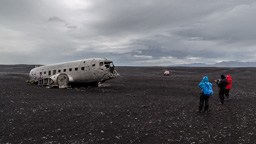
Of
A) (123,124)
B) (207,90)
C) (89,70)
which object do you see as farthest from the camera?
(89,70)

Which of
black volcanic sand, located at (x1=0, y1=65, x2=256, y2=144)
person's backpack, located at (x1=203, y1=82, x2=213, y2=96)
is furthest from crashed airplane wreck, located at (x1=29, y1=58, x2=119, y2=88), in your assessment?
person's backpack, located at (x1=203, y1=82, x2=213, y2=96)

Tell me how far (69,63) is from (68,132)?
17.6 m

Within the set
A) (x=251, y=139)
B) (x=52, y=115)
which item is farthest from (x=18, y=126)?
(x=251, y=139)

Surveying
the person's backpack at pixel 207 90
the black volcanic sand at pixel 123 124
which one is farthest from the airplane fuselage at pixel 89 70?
the person's backpack at pixel 207 90

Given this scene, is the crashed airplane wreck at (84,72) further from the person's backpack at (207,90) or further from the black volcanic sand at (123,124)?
the person's backpack at (207,90)

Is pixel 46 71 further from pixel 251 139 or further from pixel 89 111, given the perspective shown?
pixel 251 139

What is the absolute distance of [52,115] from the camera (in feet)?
35.9

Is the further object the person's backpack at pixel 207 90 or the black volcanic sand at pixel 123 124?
the person's backpack at pixel 207 90

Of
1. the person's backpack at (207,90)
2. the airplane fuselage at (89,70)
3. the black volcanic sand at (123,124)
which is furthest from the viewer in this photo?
the airplane fuselage at (89,70)

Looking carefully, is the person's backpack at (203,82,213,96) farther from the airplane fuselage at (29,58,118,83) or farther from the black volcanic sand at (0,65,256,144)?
the airplane fuselage at (29,58,118,83)

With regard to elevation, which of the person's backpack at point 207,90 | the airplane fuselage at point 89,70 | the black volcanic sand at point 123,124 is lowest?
the black volcanic sand at point 123,124

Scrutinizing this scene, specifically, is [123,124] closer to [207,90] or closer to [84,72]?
[207,90]

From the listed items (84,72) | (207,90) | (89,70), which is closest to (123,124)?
(207,90)

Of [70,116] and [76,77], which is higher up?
[76,77]
